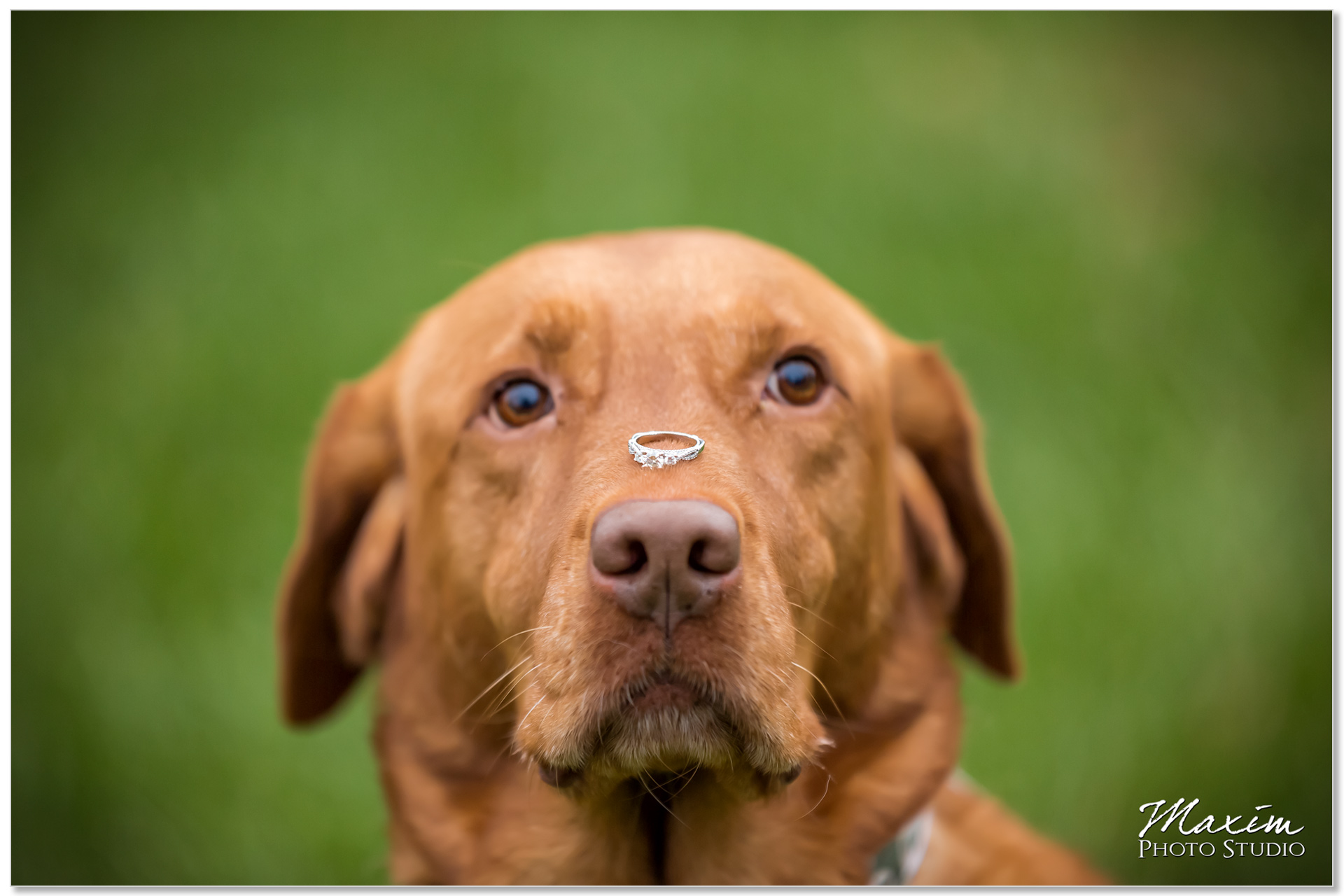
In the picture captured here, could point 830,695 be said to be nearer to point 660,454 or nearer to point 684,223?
point 660,454

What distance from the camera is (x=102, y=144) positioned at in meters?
3.54

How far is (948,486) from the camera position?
2.92 metres

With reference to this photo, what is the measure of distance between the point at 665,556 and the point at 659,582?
5 cm

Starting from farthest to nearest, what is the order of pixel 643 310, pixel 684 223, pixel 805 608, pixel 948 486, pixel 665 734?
1. pixel 684 223
2. pixel 948 486
3. pixel 643 310
4. pixel 805 608
5. pixel 665 734

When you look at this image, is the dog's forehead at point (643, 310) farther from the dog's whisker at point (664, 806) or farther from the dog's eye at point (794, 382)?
the dog's whisker at point (664, 806)

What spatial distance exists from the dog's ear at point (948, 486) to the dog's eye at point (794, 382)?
0.47m

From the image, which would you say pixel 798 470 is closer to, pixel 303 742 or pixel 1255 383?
pixel 1255 383

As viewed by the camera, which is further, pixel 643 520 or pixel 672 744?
pixel 672 744

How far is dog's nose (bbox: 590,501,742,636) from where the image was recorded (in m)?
1.81

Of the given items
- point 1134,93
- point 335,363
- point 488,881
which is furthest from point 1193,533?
point 335,363

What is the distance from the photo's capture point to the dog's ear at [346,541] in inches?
111

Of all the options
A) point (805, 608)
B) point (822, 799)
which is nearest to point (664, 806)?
point (822, 799)

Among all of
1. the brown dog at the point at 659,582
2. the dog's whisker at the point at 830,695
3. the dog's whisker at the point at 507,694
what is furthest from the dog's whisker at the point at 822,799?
the dog's whisker at the point at 507,694

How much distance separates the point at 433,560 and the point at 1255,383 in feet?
9.86
